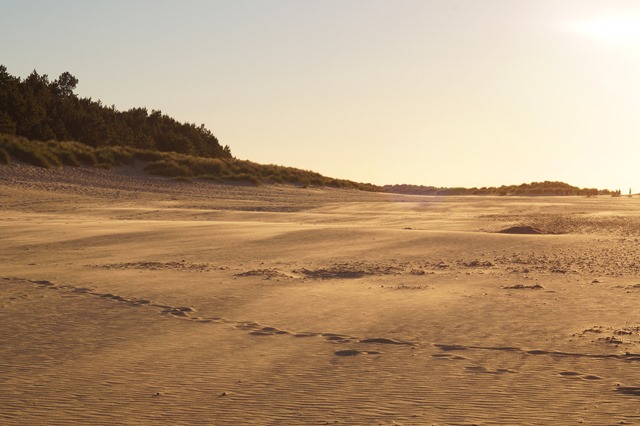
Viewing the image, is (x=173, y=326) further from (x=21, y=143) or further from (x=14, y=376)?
(x=21, y=143)

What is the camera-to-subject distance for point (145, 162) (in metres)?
42.4

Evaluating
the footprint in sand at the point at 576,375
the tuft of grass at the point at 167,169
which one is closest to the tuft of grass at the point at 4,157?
the tuft of grass at the point at 167,169

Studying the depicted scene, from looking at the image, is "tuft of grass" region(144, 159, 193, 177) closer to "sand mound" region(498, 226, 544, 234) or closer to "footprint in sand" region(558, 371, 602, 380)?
"sand mound" region(498, 226, 544, 234)

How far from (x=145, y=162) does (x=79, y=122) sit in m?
15.1

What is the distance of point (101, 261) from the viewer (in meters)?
13.8

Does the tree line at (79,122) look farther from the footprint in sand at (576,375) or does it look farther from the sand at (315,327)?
the footprint in sand at (576,375)

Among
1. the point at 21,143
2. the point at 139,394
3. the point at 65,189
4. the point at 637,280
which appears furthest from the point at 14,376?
the point at 21,143

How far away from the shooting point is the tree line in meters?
49.0

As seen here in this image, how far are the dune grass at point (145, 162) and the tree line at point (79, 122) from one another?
7.19m

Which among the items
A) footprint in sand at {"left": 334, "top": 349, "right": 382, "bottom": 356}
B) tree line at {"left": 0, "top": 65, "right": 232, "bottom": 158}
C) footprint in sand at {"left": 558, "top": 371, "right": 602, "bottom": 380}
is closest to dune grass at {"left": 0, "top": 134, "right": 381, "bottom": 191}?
tree line at {"left": 0, "top": 65, "right": 232, "bottom": 158}

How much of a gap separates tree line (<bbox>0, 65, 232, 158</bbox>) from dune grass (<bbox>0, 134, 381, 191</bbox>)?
7189 mm

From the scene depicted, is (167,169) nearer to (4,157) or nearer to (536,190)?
(4,157)

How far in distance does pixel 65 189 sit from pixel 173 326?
80.2ft

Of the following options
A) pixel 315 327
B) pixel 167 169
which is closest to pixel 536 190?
pixel 167 169
